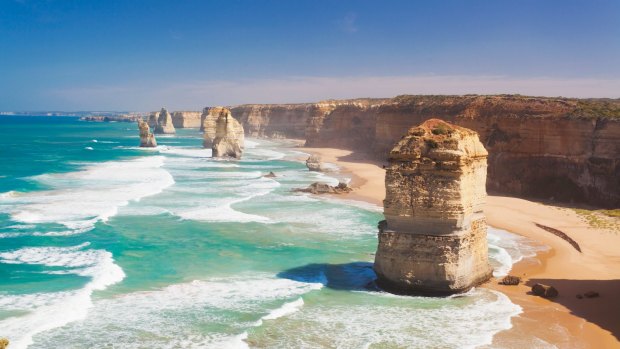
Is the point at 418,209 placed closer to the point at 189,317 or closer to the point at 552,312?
the point at 552,312

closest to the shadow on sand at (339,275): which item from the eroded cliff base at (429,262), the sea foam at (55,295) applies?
the eroded cliff base at (429,262)

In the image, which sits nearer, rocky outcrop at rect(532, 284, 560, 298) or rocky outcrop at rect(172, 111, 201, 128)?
rocky outcrop at rect(532, 284, 560, 298)

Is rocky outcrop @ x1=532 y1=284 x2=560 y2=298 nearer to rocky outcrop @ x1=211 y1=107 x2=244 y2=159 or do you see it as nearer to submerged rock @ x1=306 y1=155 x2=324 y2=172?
submerged rock @ x1=306 y1=155 x2=324 y2=172

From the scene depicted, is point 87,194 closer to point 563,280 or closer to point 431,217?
point 431,217

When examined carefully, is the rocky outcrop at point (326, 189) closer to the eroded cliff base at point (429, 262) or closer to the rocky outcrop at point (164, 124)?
the eroded cliff base at point (429, 262)

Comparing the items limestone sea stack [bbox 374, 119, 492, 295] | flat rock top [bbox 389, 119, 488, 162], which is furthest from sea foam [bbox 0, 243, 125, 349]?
flat rock top [bbox 389, 119, 488, 162]

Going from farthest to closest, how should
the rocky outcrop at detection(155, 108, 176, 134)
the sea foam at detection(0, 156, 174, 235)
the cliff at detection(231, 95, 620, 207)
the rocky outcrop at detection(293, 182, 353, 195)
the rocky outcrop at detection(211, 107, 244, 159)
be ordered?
the rocky outcrop at detection(155, 108, 176, 134)
the rocky outcrop at detection(211, 107, 244, 159)
the rocky outcrop at detection(293, 182, 353, 195)
the cliff at detection(231, 95, 620, 207)
the sea foam at detection(0, 156, 174, 235)

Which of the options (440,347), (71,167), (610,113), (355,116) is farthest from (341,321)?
(355,116)
